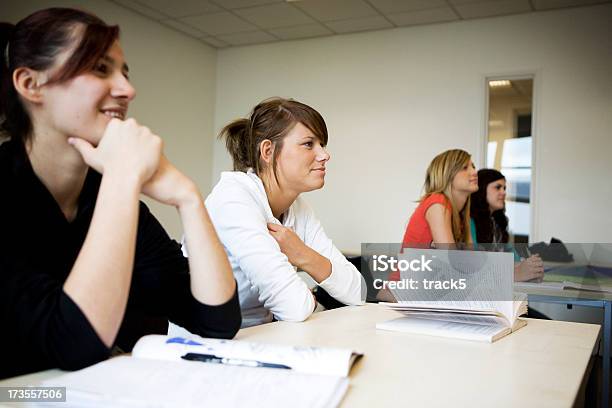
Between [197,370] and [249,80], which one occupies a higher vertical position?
[249,80]

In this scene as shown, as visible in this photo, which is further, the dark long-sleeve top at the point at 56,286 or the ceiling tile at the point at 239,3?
the ceiling tile at the point at 239,3

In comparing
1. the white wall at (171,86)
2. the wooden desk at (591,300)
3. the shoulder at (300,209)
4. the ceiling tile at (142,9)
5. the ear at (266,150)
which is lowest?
the wooden desk at (591,300)

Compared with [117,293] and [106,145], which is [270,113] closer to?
[106,145]

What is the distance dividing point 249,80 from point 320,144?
14.6ft

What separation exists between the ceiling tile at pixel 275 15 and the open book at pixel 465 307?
3693mm

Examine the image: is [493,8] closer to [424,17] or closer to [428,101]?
[424,17]

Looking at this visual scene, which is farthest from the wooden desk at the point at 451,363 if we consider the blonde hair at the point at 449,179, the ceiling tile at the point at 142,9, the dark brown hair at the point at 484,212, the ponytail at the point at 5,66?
the ceiling tile at the point at 142,9

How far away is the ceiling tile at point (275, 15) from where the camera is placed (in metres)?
4.97

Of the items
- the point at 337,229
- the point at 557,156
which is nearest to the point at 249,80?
the point at 337,229

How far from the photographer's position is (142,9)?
5.12 m

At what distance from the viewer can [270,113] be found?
1.90 meters

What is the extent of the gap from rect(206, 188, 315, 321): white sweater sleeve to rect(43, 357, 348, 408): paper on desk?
57 cm

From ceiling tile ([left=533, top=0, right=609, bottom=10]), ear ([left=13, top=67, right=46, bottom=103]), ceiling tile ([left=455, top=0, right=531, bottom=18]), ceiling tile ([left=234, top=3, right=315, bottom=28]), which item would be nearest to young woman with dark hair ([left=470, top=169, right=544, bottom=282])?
ceiling tile ([left=455, top=0, right=531, bottom=18])

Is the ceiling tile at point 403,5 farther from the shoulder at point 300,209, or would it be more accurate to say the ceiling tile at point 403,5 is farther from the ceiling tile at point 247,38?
the shoulder at point 300,209
